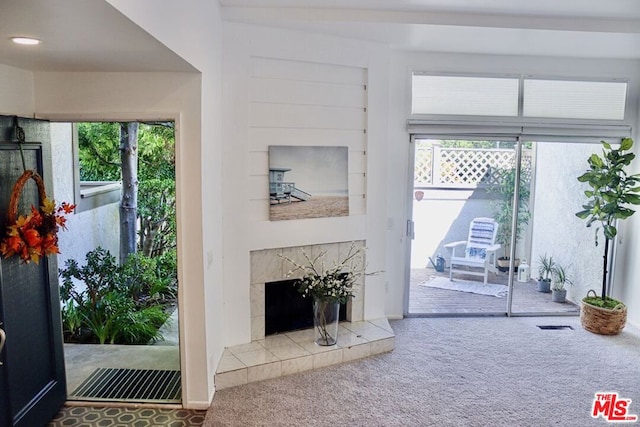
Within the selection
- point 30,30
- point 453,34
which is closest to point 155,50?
point 30,30

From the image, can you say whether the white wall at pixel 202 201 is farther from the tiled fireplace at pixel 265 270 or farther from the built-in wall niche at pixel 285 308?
the built-in wall niche at pixel 285 308

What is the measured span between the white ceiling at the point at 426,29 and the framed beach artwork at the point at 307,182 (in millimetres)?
1014

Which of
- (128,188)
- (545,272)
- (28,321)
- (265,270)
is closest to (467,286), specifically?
(545,272)

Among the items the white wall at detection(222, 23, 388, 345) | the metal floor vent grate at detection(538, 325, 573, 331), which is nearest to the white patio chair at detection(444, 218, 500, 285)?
the metal floor vent grate at detection(538, 325, 573, 331)

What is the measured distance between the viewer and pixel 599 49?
183 inches

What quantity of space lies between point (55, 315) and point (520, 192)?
443 centimetres

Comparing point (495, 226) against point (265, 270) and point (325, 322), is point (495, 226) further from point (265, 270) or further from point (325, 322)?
point (265, 270)

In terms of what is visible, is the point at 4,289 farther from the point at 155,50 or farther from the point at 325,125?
the point at 325,125

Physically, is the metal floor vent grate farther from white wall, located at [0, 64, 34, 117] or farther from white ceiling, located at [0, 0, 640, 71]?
white wall, located at [0, 64, 34, 117]

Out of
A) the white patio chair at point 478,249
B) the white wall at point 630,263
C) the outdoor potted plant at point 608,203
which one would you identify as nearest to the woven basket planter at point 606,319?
the outdoor potted plant at point 608,203

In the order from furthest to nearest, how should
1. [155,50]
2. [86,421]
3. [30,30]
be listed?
[86,421]
[155,50]
[30,30]

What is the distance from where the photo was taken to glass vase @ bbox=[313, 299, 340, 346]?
162 inches

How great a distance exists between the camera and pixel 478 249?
5.36m

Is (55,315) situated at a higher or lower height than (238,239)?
lower
